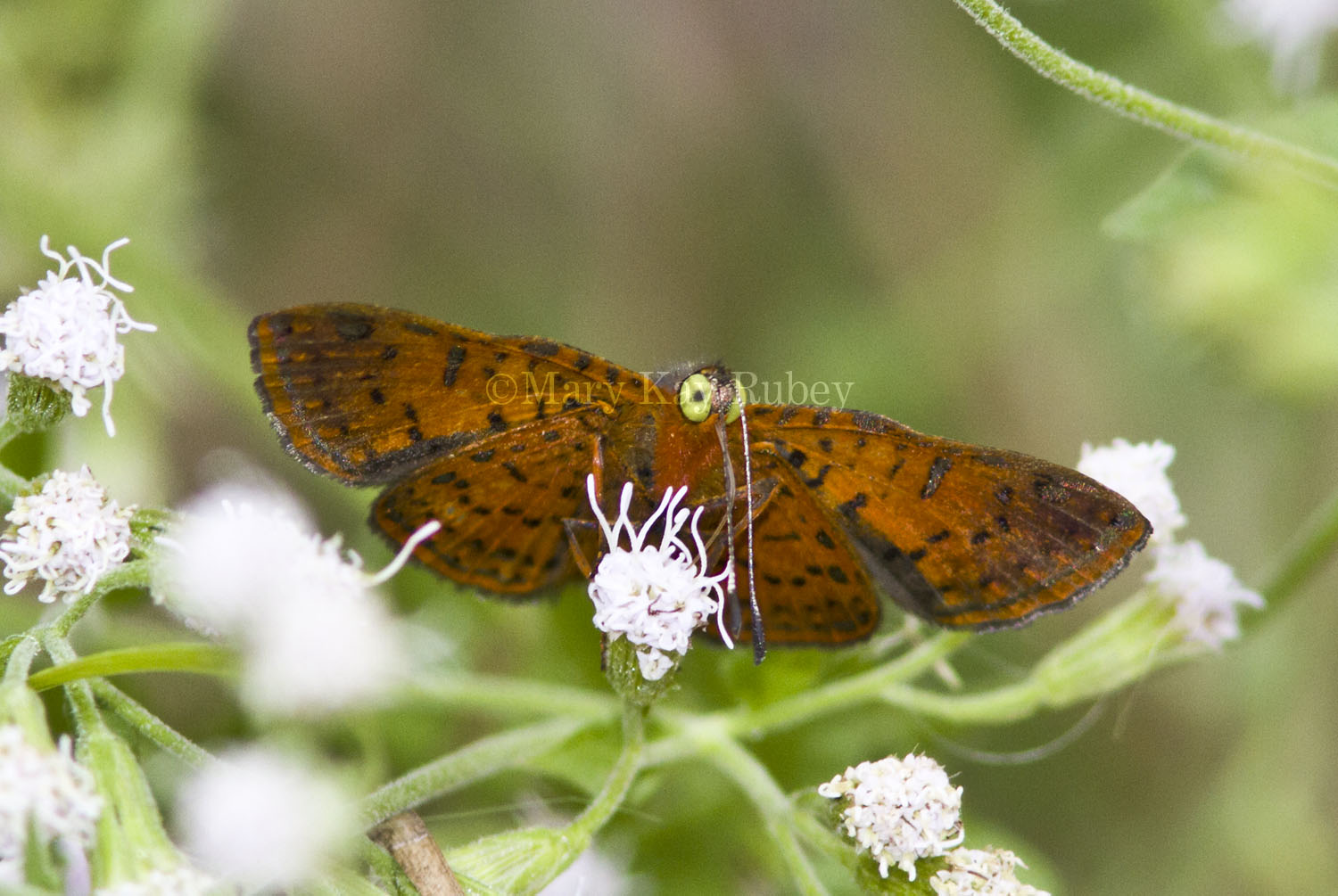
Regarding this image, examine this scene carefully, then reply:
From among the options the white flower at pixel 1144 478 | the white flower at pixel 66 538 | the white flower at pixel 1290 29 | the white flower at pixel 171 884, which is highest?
the white flower at pixel 1290 29

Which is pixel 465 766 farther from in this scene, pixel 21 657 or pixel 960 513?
pixel 960 513

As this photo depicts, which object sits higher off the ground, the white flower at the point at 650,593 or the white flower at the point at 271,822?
the white flower at the point at 650,593

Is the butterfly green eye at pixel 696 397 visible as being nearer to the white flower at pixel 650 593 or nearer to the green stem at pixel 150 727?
the white flower at pixel 650 593

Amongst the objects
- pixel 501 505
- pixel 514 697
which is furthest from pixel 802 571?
pixel 514 697

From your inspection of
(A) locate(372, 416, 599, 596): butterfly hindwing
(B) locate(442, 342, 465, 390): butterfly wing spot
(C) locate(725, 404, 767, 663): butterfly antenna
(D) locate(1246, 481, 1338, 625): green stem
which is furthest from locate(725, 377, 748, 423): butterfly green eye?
(D) locate(1246, 481, 1338, 625): green stem

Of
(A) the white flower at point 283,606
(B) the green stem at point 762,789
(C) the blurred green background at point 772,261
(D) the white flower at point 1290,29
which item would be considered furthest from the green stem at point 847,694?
(D) the white flower at point 1290,29

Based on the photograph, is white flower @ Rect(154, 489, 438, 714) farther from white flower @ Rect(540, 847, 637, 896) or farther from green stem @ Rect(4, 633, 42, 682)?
white flower @ Rect(540, 847, 637, 896)
